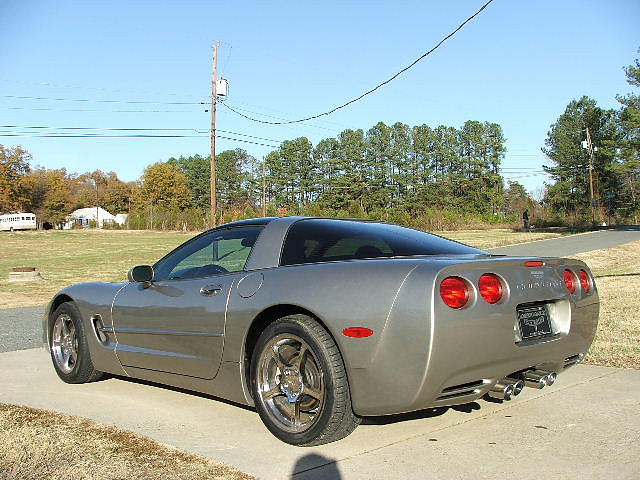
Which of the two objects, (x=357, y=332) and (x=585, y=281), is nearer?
(x=357, y=332)

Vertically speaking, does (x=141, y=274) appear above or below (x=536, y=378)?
above

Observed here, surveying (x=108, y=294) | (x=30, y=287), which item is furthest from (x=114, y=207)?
(x=108, y=294)

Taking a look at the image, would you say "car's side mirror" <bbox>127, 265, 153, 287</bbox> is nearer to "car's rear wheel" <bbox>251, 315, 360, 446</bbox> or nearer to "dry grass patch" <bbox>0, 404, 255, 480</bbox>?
"dry grass patch" <bbox>0, 404, 255, 480</bbox>

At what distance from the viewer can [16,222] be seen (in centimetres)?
8200

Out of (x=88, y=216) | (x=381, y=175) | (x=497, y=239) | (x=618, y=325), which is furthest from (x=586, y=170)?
(x=88, y=216)

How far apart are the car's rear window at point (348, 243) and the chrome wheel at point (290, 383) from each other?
55cm

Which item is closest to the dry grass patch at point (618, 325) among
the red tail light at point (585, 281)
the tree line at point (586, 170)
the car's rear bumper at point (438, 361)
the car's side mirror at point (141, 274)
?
the red tail light at point (585, 281)

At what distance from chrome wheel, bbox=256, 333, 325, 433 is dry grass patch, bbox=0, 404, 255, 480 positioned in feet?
1.62

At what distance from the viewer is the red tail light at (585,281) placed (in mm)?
3709

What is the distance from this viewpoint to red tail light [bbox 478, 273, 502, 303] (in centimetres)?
305

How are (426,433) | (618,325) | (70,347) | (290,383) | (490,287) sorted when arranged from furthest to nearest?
(618,325), (70,347), (426,433), (290,383), (490,287)

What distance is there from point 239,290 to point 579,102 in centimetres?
7826

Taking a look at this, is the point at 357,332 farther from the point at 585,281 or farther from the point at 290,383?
the point at 585,281

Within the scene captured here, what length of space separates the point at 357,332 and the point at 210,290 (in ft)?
3.93
